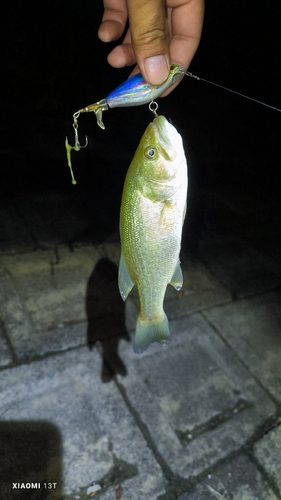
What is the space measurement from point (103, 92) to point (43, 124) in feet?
2.98

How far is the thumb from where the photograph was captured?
1.57 metres

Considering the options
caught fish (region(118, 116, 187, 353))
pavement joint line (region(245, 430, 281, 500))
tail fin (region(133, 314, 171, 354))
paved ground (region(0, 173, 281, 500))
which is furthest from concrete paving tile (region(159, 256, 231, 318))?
caught fish (region(118, 116, 187, 353))

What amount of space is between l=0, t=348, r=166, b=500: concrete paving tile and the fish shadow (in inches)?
4.9

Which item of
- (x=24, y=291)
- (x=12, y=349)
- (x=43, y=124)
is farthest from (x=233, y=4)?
(x=12, y=349)

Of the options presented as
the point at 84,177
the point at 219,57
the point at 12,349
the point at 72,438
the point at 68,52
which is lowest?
the point at 72,438

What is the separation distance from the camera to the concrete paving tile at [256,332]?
11.2ft

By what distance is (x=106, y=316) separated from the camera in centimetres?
367

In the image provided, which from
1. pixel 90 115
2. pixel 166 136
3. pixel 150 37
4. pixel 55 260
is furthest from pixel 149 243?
pixel 90 115

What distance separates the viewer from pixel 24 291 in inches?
148

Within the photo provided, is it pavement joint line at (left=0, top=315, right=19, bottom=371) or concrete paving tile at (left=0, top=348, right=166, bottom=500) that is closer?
concrete paving tile at (left=0, top=348, right=166, bottom=500)

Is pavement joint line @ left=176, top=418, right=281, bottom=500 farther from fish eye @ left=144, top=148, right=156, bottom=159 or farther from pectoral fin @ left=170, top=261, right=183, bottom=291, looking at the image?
fish eye @ left=144, top=148, right=156, bottom=159

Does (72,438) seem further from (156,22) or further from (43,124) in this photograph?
(43,124)

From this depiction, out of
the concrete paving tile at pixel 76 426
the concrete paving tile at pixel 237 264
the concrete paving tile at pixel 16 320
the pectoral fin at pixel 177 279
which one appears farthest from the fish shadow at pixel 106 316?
the pectoral fin at pixel 177 279

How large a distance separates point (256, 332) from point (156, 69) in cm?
294
